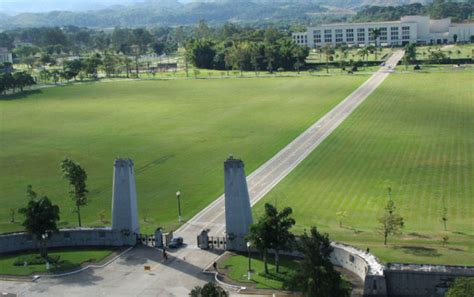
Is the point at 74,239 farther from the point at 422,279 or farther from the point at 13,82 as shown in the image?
the point at 13,82

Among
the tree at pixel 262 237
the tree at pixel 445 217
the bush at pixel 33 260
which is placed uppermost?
the tree at pixel 262 237

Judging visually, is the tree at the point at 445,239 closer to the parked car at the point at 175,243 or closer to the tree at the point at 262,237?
the tree at the point at 262,237

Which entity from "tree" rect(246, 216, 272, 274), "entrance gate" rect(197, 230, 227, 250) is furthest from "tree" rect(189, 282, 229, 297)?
"entrance gate" rect(197, 230, 227, 250)

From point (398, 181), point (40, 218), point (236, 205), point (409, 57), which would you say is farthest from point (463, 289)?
point (409, 57)

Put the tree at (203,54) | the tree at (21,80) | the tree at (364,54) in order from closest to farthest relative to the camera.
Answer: the tree at (21,80), the tree at (364,54), the tree at (203,54)

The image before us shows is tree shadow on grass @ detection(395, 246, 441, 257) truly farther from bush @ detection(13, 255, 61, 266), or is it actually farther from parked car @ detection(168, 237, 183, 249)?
bush @ detection(13, 255, 61, 266)

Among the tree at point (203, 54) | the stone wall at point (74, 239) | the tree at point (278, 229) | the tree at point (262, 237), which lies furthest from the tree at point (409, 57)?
the tree at point (262, 237)
